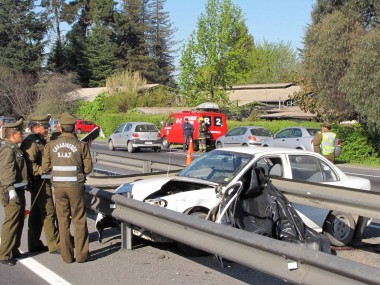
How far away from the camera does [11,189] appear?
639 centimetres

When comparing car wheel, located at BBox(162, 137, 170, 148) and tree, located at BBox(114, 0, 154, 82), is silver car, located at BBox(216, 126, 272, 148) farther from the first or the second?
tree, located at BBox(114, 0, 154, 82)

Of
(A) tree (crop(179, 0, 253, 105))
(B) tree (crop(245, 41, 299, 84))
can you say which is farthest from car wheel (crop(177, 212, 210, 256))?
(B) tree (crop(245, 41, 299, 84))

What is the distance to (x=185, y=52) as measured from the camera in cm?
4403

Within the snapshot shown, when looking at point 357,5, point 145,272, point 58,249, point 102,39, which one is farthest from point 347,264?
point 102,39

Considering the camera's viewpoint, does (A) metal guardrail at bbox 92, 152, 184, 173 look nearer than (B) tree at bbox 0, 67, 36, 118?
Yes

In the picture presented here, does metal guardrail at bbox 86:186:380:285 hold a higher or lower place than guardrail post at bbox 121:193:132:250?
higher

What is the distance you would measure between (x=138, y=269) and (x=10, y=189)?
180cm

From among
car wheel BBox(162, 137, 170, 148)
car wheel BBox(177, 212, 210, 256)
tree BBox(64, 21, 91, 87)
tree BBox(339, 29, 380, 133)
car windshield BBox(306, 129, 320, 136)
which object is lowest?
car wheel BBox(162, 137, 170, 148)

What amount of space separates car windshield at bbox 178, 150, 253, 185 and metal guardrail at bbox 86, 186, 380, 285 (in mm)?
1353

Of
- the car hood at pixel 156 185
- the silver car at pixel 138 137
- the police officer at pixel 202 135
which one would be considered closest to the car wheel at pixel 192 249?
the car hood at pixel 156 185

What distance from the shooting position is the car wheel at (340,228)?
764 centimetres

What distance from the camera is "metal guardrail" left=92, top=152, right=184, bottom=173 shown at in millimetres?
11417

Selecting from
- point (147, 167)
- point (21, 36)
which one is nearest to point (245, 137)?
point (147, 167)

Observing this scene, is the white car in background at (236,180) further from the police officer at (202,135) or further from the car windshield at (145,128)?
the car windshield at (145,128)
